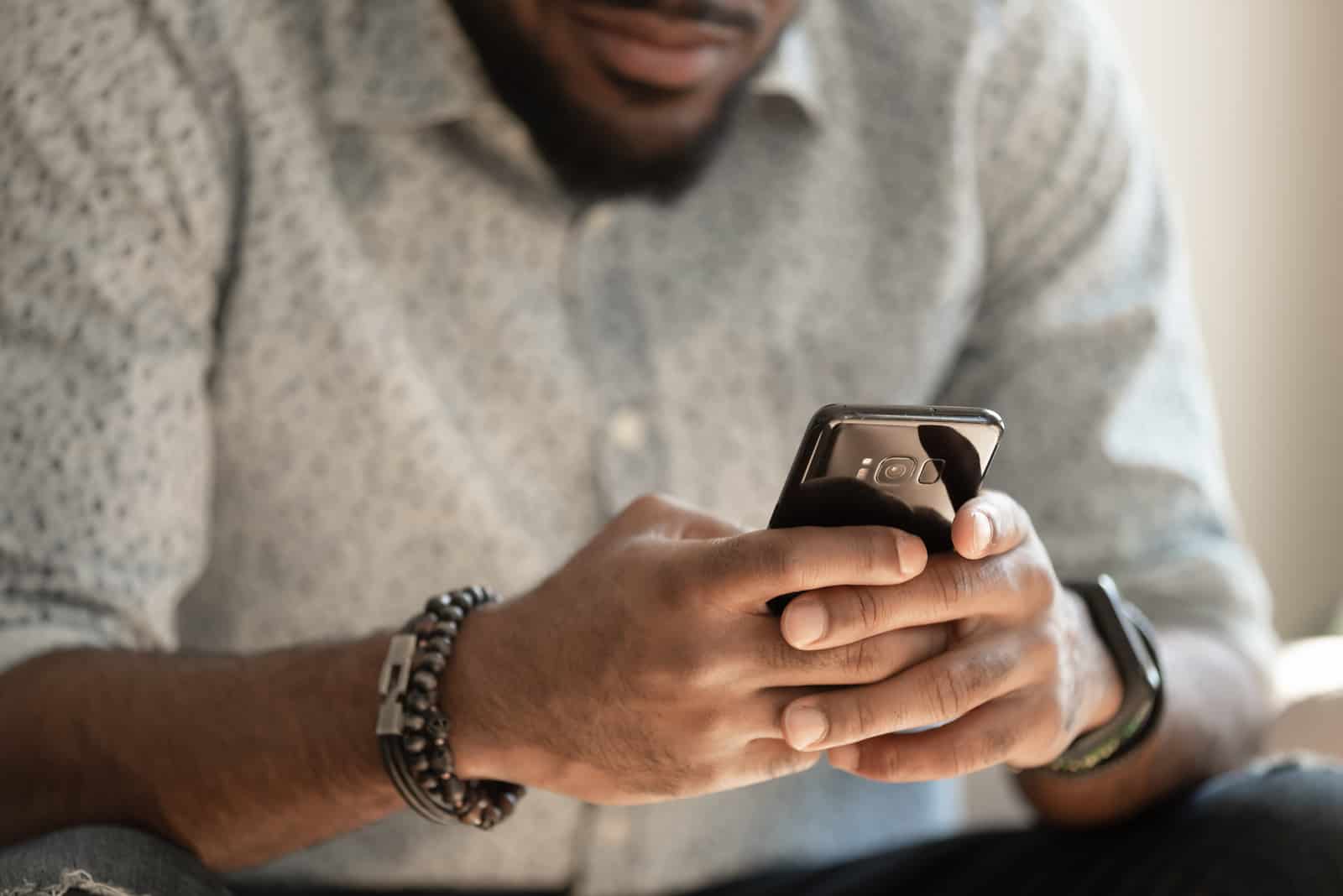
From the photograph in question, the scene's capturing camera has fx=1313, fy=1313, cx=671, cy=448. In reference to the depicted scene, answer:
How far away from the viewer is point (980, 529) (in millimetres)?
646

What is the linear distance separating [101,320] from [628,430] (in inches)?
16.1

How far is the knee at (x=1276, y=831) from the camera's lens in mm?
878

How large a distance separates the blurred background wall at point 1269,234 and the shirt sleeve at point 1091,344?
68 cm

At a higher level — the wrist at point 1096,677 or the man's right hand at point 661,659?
the man's right hand at point 661,659

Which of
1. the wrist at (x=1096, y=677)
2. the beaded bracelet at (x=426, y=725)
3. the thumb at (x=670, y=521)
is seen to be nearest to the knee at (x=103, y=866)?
the beaded bracelet at (x=426, y=725)

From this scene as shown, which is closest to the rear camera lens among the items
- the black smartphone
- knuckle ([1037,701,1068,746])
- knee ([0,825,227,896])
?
the black smartphone

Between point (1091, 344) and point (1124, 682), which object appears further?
point (1091, 344)

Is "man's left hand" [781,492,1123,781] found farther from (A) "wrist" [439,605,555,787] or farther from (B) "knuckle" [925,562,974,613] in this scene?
(A) "wrist" [439,605,555,787]

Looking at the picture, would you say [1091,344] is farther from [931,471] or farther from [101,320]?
[101,320]

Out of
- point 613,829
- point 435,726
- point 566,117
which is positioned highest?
point 566,117

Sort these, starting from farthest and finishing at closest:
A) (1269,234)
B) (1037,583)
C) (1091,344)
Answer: (1269,234) → (1091,344) → (1037,583)

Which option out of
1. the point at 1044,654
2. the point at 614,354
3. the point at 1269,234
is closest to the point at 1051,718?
the point at 1044,654

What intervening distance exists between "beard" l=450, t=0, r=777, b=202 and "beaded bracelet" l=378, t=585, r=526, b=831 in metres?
0.42

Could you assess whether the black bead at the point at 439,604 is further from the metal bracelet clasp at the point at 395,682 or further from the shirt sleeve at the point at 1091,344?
the shirt sleeve at the point at 1091,344
